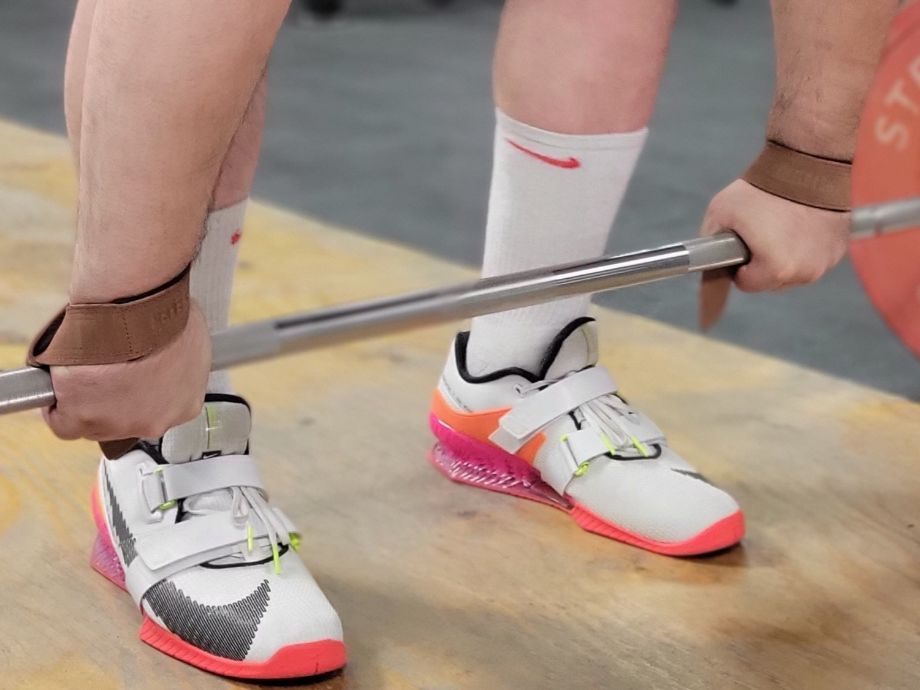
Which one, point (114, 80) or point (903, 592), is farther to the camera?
point (903, 592)

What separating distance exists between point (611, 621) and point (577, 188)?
12.0 inches

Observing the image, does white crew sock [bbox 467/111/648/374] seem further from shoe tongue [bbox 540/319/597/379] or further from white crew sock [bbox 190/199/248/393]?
white crew sock [bbox 190/199/248/393]

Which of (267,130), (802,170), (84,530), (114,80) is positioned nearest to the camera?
(114,80)

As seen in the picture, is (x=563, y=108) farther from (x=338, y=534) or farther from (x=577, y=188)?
(x=338, y=534)

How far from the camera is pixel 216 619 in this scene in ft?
2.46

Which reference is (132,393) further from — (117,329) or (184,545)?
(184,545)

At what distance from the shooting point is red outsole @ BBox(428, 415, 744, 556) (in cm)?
92

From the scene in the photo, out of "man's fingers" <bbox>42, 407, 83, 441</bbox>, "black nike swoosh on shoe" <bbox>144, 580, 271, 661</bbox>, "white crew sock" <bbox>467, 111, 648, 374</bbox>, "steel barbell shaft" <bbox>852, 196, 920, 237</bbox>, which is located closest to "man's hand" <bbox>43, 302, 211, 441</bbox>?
"man's fingers" <bbox>42, 407, 83, 441</bbox>

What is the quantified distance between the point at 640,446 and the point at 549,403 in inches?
2.9

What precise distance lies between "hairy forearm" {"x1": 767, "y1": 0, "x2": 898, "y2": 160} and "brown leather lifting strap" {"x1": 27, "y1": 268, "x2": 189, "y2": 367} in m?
0.42

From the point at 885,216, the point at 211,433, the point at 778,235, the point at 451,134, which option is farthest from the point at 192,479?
the point at 451,134

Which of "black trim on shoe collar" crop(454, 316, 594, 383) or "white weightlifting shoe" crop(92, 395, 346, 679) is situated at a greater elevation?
"black trim on shoe collar" crop(454, 316, 594, 383)

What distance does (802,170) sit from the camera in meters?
0.80

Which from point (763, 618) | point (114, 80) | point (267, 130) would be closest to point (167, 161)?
point (114, 80)
